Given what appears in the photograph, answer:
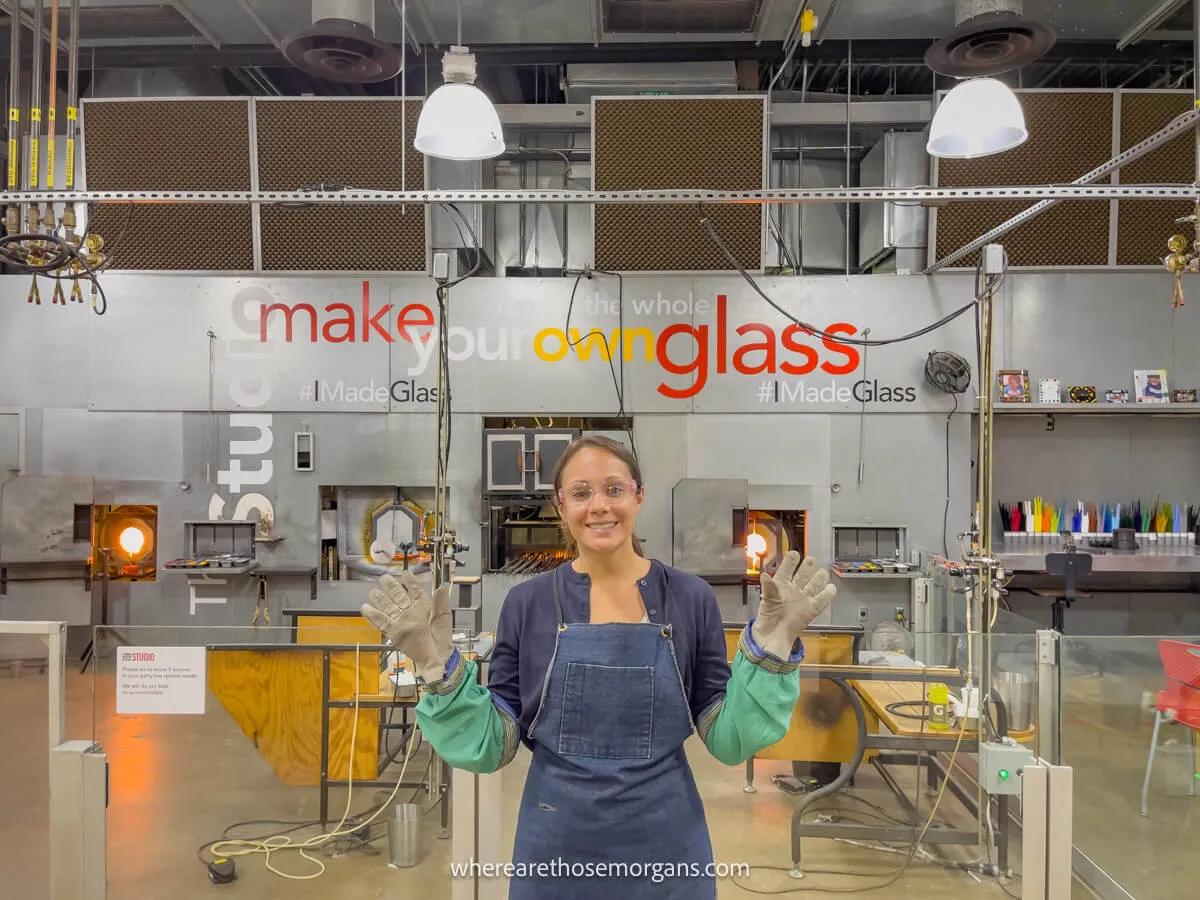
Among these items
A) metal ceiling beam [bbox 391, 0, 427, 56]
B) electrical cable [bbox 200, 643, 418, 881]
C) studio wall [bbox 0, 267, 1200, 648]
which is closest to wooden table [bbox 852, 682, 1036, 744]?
electrical cable [bbox 200, 643, 418, 881]

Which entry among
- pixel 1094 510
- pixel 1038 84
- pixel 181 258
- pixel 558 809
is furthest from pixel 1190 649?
pixel 181 258

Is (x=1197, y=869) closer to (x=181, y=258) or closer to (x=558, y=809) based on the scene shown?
(x=558, y=809)

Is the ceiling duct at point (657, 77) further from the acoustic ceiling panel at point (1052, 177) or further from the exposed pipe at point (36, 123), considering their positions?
the exposed pipe at point (36, 123)

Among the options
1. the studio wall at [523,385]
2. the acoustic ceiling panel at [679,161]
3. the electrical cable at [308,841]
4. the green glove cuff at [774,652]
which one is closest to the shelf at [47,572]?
the studio wall at [523,385]

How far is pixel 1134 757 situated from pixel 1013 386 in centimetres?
263

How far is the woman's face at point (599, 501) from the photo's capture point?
55.8 inches

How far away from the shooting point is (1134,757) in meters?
3.47

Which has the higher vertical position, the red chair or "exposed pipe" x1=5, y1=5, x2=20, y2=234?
"exposed pipe" x1=5, y1=5, x2=20, y2=234

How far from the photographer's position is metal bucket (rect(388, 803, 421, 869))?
288 cm

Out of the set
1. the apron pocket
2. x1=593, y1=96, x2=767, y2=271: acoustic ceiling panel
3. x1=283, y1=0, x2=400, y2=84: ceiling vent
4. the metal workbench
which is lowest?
the metal workbench

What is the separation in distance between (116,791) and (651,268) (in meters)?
4.16

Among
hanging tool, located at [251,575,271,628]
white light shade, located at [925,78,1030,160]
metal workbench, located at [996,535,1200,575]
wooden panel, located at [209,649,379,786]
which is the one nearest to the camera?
wooden panel, located at [209,649,379,786]

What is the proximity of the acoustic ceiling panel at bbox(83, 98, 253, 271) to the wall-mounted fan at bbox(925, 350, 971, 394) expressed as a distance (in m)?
4.78

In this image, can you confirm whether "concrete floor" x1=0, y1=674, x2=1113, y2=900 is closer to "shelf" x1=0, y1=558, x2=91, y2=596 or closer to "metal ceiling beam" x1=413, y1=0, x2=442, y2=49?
"shelf" x1=0, y1=558, x2=91, y2=596
